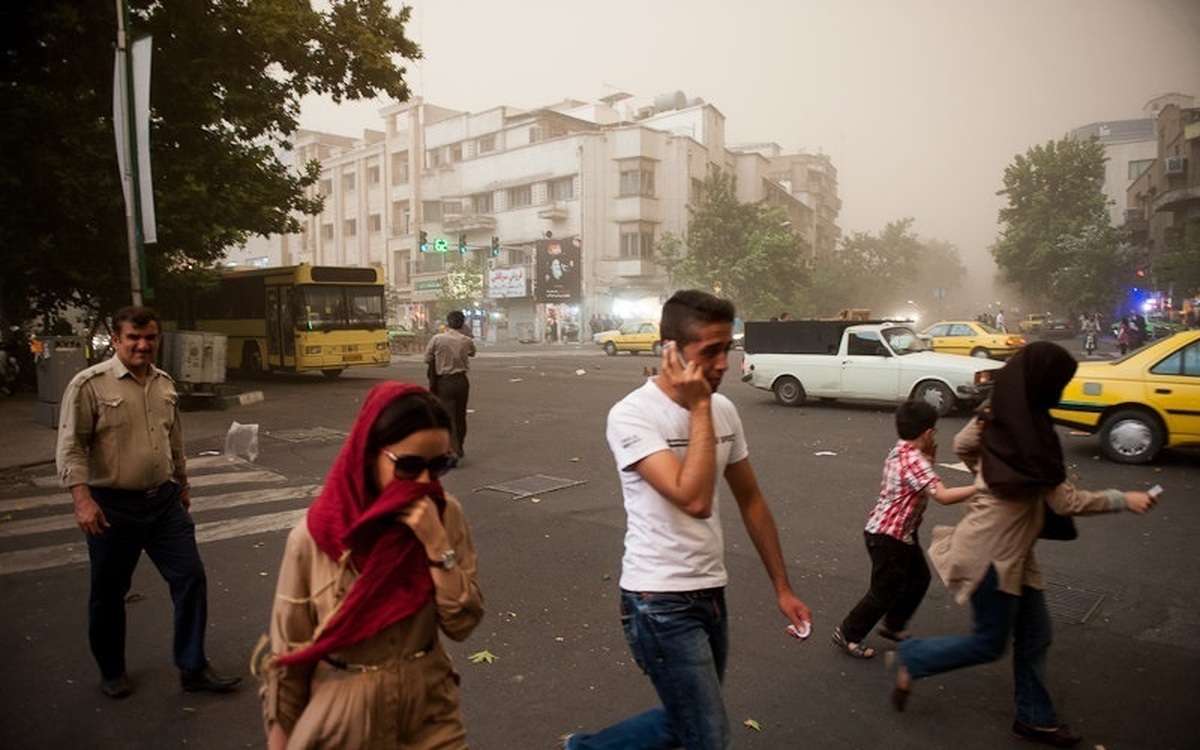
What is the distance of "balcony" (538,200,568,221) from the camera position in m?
53.1

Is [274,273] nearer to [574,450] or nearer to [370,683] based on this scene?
[574,450]

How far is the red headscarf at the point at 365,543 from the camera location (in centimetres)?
181

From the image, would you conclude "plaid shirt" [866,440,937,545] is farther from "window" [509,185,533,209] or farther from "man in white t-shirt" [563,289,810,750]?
"window" [509,185,533,209]

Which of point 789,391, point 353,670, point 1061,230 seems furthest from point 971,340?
point 1061,230

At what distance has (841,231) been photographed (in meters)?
102

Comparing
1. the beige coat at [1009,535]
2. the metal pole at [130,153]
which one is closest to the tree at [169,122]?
the metal pole at [130,153]

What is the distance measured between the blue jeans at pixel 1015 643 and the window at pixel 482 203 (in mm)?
57670

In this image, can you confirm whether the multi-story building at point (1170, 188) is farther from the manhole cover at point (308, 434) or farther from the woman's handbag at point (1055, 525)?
the woman's handbag at point (1055, 525)

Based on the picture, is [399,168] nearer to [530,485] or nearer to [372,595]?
[530,485]

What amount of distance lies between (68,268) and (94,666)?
15.0 metres

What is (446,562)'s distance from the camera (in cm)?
185

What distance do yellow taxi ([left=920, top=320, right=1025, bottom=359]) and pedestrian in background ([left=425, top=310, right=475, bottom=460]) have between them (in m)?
19.8

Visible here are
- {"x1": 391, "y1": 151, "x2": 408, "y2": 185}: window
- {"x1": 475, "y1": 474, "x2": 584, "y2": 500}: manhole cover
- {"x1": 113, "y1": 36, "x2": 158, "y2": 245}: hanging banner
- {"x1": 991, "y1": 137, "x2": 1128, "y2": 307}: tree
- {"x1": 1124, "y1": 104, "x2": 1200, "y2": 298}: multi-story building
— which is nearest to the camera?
{"x1": 475, "y1": 474, "x2": 584, "y2": 500}: manhole cover

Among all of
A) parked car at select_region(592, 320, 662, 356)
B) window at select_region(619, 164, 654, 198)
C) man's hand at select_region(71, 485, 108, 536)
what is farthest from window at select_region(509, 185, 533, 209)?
man's hand at select_region(71, 485, 108, 536)
